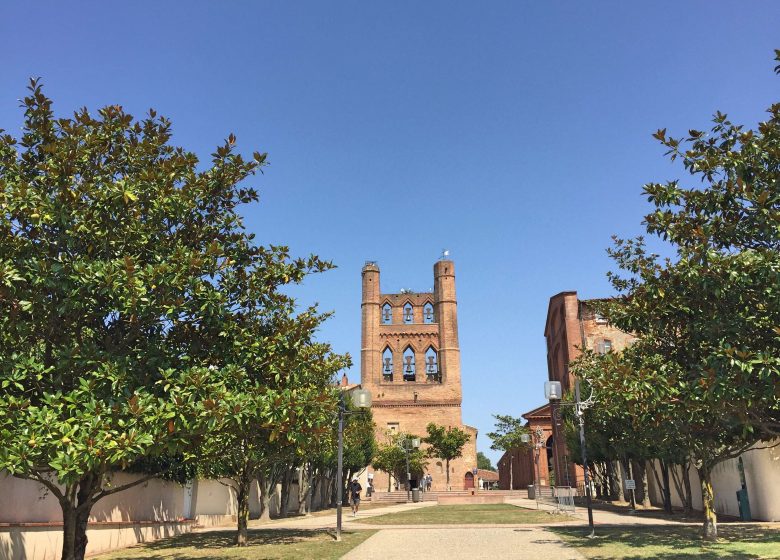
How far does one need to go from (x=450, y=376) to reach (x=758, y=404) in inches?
2376

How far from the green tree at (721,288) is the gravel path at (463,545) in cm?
470

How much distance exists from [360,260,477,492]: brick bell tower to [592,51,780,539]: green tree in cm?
5723

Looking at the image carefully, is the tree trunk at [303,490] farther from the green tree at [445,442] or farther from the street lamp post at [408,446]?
the green tree at [445,442]

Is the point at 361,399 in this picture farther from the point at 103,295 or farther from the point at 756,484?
the point at 756,484

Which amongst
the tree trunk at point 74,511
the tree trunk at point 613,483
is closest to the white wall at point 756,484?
the tree trunk at point 613,483

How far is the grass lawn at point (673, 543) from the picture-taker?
1220cm

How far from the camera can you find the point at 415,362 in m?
70.8

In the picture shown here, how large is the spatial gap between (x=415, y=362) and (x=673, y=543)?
56.6 m

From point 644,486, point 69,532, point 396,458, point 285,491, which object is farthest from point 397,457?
point 69,532

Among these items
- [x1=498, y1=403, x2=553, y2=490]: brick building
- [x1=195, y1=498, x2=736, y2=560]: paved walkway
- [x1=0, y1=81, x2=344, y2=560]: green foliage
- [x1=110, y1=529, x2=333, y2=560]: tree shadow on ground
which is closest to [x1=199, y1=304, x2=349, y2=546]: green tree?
[x1=0, y1=81, x2=344, y2=560]: green foliage

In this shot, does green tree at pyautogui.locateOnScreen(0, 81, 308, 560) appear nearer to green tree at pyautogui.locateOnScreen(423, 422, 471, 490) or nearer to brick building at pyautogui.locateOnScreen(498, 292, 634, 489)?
brick building at pyautogui.locateOnScreen(498, 292, 634, 489)

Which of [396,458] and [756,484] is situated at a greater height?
[396,458]

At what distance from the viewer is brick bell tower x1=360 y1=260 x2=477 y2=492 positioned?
67562mm

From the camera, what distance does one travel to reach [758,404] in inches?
378
